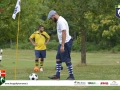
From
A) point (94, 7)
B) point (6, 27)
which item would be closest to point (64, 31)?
point (94, 7)

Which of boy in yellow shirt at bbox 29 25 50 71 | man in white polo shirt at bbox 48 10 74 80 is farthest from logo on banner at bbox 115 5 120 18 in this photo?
man in white polo shirt at bbox 48 10 74 80

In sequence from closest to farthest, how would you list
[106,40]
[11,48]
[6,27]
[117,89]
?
[117,89] < [6,27] < [106,40] < [11,48]

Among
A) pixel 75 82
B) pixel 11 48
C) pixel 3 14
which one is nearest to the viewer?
pixel 75 82

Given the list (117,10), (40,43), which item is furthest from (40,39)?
(117,10)

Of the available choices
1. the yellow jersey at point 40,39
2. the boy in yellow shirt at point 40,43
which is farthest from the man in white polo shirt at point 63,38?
the yellow jersey at point 40,39

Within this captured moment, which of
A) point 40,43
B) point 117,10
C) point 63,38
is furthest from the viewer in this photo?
point 117,10

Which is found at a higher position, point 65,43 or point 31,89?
point 65,43

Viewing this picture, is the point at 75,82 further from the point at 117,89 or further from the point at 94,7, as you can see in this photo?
the point at 94,7

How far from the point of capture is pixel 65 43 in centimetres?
1103

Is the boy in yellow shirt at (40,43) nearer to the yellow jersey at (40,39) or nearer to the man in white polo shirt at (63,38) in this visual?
the yellow jersey at (40,39)

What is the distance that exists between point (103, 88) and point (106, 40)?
47.3 m

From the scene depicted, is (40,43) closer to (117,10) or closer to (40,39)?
(40,39)

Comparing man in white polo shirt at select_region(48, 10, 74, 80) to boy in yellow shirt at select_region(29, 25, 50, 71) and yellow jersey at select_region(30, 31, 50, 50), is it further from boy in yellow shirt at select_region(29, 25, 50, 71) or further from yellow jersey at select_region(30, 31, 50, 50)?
yellow jersey at select_region(30, 31, 50, 50)

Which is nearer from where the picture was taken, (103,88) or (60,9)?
(103,88)
